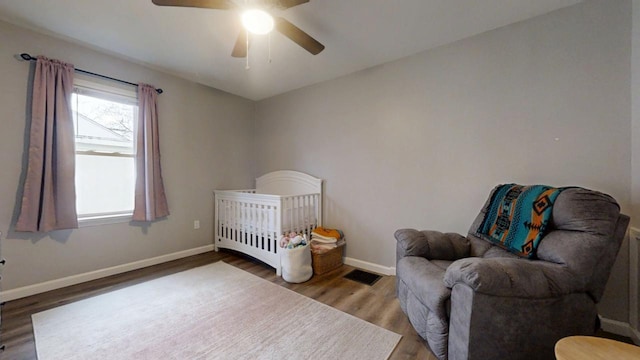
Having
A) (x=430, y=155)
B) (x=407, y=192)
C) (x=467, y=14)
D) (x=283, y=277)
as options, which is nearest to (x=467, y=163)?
(x=430, y=155)

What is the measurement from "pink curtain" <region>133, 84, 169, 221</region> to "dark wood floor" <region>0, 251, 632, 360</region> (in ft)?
2.28

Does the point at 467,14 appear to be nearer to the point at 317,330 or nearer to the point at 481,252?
the point at 481,252

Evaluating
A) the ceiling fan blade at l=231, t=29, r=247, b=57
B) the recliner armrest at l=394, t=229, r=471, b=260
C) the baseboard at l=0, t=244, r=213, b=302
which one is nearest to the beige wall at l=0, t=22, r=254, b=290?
the baseboard at l=0, t=244, r=213, b=302

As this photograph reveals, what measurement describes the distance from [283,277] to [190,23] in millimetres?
2540

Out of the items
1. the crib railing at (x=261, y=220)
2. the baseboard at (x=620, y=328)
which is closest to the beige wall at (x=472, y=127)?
the baseboard at (x=620, y=328)

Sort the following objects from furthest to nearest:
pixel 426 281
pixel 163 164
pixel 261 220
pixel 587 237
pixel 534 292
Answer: pixel 163 164 < pixel 261 220 < pixel 426 281 < pixel 587 237 < pixel 534 292

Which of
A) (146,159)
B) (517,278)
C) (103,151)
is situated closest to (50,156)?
(103,151)

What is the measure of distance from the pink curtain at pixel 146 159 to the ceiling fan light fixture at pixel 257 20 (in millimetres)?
1997

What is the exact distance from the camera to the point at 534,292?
4.07ft

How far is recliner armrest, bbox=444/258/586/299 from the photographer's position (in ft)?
4.05

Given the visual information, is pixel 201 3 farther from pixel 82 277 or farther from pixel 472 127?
pixel 82 277

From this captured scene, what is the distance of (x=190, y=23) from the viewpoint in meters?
2.15

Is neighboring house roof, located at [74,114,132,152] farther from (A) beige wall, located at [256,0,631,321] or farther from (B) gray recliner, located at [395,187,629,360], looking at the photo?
(B) gray recliner, located at [395,187,629,360]

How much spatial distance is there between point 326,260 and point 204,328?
1.38 m
